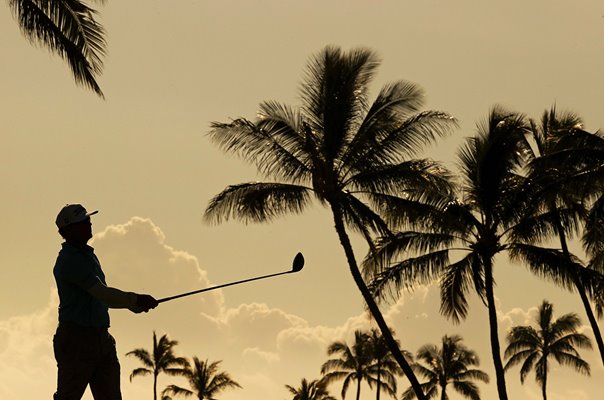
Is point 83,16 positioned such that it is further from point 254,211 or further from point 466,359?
point 466,359

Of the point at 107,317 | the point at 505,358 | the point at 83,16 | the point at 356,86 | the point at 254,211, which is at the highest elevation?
the point at 505,358

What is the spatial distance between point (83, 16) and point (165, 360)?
199 feet

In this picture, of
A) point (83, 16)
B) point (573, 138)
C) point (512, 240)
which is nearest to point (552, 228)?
point (512, 240)

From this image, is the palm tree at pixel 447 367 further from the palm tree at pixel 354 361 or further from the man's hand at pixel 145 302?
the man's hand at pixel 145 302

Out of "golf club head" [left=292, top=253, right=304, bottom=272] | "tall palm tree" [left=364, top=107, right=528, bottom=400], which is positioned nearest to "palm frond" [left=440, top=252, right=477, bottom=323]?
"tall palm tree" [left=364, top=107, right=528, bottom=400]

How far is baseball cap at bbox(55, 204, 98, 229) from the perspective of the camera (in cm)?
863

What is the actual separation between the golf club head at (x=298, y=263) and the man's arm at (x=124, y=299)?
4.57 meters

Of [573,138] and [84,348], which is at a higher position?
[573,138]

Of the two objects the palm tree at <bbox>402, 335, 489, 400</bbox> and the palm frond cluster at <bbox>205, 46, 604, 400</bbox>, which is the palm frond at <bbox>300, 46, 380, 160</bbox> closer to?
the palm frond cluster at <bbox>205, 46, 604, 400</bbox>

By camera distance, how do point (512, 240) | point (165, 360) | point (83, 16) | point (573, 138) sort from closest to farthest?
point (83, 16)
point (573, 138)
point (512, 240)
point (165, 360)

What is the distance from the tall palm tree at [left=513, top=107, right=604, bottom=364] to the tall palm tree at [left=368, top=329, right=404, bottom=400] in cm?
4403

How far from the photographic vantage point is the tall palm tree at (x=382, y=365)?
78.4 m

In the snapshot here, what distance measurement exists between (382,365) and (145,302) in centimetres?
7193

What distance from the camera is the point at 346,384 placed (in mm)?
78625
